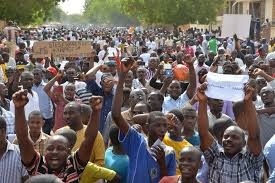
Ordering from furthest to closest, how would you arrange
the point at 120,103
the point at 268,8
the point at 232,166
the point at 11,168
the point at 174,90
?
the point at 268,8 → the point at 174,90 → the point at 120,103 → the point at 232,166 → the point at 11,168

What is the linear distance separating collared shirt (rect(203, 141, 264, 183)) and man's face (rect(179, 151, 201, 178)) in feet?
1.15

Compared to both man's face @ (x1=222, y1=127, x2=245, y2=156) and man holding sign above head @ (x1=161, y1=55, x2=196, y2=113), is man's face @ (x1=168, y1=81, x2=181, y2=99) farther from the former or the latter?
man's face @ (x1=222, y1=127, x2=245, y2=156)

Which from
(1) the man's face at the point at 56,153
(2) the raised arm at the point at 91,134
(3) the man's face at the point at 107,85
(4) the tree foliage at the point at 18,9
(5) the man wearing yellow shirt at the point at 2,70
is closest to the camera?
(1) the man's face at the point at 56,153

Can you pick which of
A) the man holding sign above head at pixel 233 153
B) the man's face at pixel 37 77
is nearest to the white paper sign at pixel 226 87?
the man holding sign above head at pixel 233 153

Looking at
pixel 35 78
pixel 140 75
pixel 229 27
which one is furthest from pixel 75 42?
pixel 229 27

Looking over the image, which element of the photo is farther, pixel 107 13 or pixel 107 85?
pixel 107 13

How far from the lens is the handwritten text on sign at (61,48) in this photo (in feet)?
36.7

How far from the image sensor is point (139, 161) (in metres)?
4.78

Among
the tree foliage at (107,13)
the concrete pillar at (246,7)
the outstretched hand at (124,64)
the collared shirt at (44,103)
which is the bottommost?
the tree foliage at (107,13)

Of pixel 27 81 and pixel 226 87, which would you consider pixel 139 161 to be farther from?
pixel 27 81

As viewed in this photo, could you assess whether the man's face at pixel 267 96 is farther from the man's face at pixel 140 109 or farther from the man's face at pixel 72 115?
the man's face at pixel 72 115

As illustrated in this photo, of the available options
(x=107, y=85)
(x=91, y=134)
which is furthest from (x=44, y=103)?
(x=91, y=134)

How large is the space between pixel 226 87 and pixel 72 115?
143 cm

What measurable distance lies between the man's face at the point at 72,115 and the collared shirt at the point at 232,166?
1351 millimetres
